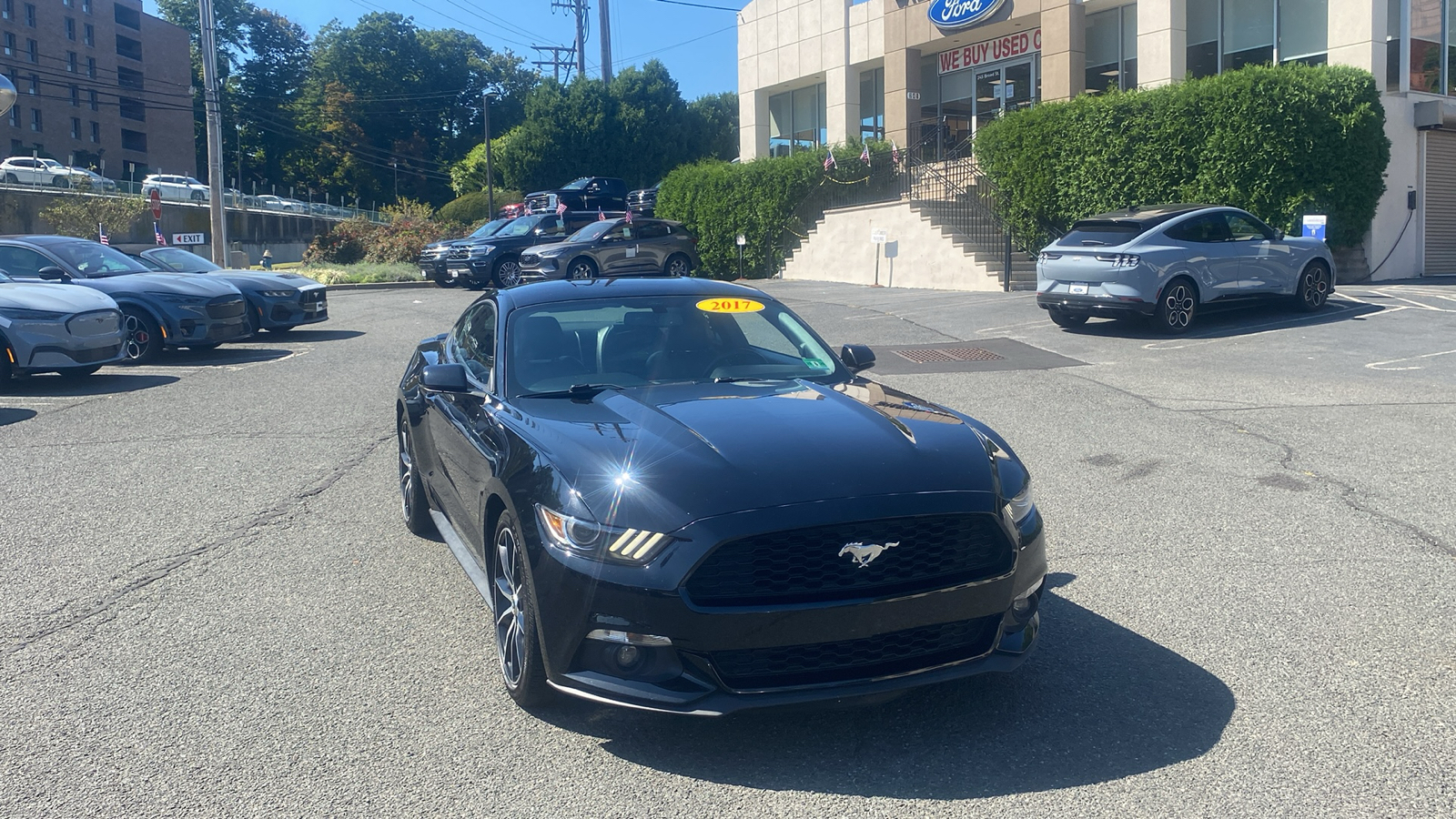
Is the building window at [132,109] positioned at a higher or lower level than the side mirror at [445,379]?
Result: higher

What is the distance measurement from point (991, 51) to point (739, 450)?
28694 mm

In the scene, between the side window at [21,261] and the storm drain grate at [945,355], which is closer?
the storm drain grate at [945,355]

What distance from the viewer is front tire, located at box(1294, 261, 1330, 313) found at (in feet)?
54.1

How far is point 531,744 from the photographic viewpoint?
3818 mm

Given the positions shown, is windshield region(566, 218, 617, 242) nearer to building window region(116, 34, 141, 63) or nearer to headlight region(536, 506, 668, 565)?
headlight region(536, 506, 668, 565)

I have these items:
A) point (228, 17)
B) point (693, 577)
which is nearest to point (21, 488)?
point (693, 577)

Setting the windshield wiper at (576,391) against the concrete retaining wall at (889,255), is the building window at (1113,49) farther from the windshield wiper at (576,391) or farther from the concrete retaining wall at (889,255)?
the windshield wiper at (576,391)

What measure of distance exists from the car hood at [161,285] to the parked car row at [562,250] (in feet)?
32.6

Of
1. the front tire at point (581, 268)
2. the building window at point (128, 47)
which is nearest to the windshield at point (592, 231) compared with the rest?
the front tire at point (581, 268)

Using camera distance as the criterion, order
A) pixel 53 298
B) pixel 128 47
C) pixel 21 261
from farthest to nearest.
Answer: pixel 128 47 < pixel 21 261 < pixel 53 298

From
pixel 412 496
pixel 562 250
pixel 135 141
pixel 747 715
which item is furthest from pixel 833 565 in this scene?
pixel 135 141

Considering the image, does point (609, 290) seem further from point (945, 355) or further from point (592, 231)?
point (592, 231)

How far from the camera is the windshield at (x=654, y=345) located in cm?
509

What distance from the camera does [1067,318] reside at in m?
16.3
